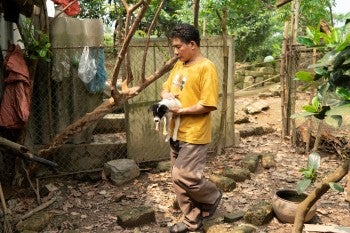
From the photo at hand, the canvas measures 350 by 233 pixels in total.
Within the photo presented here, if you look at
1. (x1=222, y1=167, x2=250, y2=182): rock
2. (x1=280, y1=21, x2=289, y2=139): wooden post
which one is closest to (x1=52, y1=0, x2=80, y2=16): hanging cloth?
(x1=222, y1=167, x2=250, y2=182): rock

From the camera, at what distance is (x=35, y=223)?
14.1 feet

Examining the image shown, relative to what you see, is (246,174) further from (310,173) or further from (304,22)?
(304,22)

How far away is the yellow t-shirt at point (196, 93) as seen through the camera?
376cm

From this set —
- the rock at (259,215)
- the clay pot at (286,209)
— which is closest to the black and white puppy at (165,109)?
the rock at (259,215)

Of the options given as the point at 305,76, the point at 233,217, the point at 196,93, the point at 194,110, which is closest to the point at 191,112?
the point at 194,110

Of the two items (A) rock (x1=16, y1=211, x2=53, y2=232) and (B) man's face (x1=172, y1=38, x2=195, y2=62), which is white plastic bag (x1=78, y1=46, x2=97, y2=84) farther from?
(B) man's face (x1=172, y1=38, x2=195, y2=62)

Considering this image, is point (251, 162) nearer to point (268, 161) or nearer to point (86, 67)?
point (268, 161)

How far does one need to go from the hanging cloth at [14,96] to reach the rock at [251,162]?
3519mm

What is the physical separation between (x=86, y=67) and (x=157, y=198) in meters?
2.30

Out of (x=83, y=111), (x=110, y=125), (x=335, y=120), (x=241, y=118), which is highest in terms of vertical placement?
(x=335, y=120)

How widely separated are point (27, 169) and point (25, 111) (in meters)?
0.93

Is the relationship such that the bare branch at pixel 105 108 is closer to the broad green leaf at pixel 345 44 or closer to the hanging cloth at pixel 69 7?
the hanging cloth at pixel 69 7

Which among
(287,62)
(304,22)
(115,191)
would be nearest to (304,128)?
(287,62)

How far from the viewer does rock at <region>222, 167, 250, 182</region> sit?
18.4 ft
